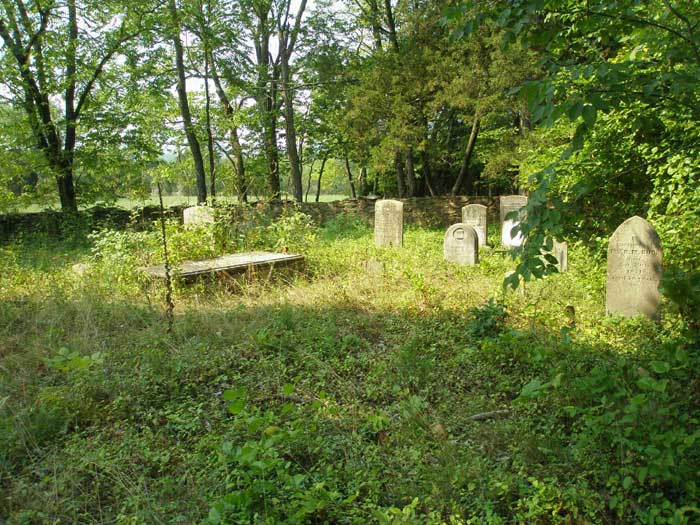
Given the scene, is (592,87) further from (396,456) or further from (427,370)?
(427,370)

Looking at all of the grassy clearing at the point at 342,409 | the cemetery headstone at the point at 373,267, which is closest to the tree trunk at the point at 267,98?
the cemetery headstone at the point at 373,267

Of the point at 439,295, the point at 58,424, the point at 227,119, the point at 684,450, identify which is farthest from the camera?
the point at 227,119

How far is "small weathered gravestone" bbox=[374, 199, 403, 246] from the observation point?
1092 cm

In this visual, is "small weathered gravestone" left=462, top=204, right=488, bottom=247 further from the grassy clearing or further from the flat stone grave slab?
the flat stone grave slab

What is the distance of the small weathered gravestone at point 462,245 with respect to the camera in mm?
8547

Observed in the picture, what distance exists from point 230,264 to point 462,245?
4.27 m

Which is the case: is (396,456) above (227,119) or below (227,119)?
below

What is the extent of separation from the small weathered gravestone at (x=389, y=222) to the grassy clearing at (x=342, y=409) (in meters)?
4.91

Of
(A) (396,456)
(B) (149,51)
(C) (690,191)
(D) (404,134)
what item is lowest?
(A) (396,456)

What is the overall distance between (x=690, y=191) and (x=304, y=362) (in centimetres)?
465

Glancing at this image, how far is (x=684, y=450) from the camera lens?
2.24 m

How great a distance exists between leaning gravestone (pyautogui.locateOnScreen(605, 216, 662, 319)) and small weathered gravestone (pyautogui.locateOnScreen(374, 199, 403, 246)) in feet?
19.3

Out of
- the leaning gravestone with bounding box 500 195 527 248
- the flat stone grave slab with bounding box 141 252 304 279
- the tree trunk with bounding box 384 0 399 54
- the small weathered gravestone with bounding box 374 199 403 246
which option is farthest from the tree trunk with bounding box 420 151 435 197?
the flat stone grave slab with bounding box 141 252 304 279

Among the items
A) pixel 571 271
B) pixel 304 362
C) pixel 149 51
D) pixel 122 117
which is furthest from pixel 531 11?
pixel 149 51
